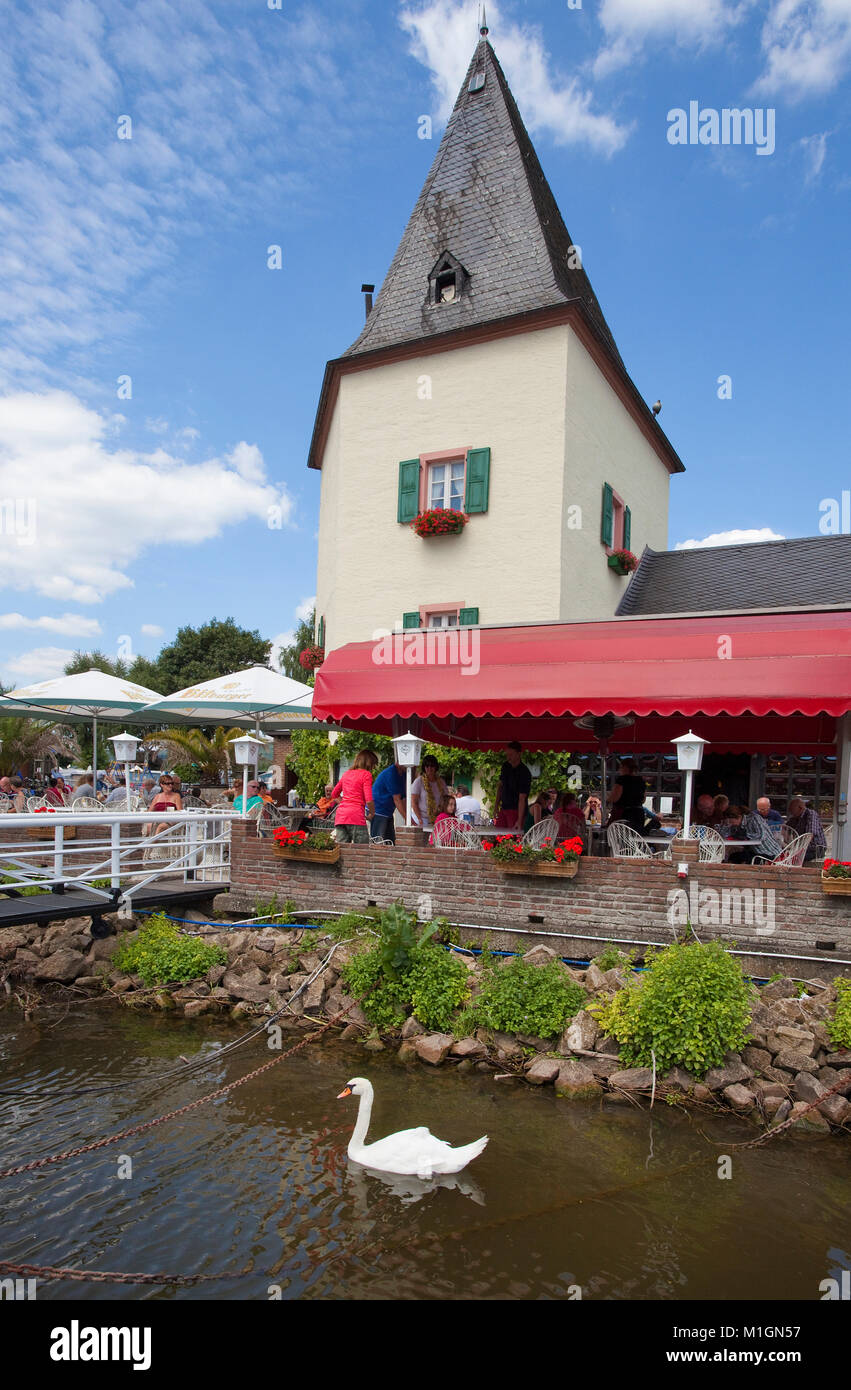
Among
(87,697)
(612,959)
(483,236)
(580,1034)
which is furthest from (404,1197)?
(483,236)

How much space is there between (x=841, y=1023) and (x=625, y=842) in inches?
123

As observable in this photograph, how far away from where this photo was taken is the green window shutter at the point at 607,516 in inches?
725

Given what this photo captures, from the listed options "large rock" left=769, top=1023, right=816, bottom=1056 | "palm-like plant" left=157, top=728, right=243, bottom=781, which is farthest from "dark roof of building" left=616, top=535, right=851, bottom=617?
"palm-like plant" left=157, top=728, right=243, bottom=781

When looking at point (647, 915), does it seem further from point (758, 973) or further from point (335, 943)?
point (335, 943)

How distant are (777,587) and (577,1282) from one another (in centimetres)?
1445

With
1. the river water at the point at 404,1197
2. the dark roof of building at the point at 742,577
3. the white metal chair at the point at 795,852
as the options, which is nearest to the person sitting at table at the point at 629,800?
the white metal chair at the point at 795,852

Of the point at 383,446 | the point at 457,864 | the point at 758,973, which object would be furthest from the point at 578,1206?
the point at 383,446

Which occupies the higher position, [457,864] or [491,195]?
[491,195]

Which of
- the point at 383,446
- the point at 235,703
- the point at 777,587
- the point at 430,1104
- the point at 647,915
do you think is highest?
the point at 383,446

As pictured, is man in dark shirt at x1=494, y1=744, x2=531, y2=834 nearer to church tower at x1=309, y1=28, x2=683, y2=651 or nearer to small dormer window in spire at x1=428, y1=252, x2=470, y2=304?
church tower at x1=309, y1=28, x2=683, y2=651

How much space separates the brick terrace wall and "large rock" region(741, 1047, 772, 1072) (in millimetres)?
1222

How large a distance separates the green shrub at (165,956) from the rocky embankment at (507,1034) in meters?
0.12
